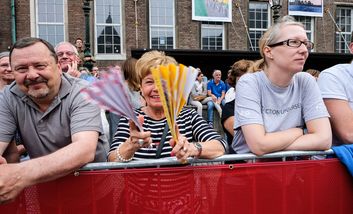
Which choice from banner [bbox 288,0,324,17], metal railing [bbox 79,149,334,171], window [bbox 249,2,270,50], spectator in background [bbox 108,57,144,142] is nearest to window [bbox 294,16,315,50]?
banner [bbox 288,0,324,17]

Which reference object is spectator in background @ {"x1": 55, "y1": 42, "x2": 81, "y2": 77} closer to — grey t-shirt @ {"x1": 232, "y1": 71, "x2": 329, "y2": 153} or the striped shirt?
the striped shirt

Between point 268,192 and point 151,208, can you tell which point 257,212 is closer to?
point 268,192

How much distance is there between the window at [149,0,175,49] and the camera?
54.4ft

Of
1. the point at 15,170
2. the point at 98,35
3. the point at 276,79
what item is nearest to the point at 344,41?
the point at 98,35

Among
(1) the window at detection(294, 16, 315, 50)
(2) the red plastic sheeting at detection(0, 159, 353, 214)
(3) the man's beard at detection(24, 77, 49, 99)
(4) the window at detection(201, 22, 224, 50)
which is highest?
(1) the window at detection(294, 16, 315, 50)

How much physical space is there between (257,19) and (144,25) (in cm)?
553

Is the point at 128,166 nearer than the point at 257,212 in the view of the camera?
Yes

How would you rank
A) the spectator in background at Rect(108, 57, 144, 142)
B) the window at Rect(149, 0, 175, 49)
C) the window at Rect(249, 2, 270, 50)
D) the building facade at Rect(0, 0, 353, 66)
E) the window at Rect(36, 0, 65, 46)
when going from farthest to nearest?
the window at Rect(249, 2, 270, 50)
the window at Rect(149, 0, 175, 49)
the window at Rect(36, 0, 65, 46)
the building facade at Rect(0, 0, 353, 66)
the spectator in background at Rect(108, 57, 144, 142)

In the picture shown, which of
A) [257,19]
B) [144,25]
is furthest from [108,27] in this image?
[257,19]

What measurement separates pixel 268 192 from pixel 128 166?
77cm

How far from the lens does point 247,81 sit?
238 centimetres

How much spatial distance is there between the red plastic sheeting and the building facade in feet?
46.3

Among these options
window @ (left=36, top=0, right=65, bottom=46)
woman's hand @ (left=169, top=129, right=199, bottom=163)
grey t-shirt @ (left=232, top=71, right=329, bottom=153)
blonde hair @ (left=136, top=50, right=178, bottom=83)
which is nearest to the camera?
woman's hand @ (left=169, top=129, right=199, bottom=163)

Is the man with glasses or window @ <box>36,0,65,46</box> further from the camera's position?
window @ <box>36,0,65,46</box>
